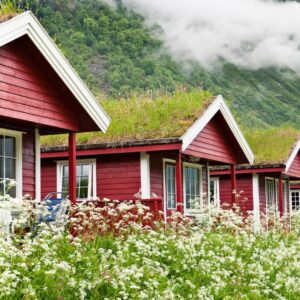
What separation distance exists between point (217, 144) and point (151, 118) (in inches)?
122

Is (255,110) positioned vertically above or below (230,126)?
above

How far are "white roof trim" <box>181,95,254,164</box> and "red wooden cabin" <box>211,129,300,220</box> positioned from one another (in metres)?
3.56

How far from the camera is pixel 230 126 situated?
22.5 m

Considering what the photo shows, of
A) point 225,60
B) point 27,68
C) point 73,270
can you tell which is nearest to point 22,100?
point 27,68

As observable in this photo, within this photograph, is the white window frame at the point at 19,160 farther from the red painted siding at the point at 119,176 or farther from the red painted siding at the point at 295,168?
the red painted siding at the point at 295,168

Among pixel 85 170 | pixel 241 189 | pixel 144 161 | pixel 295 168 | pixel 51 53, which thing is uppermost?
pixel 51 53

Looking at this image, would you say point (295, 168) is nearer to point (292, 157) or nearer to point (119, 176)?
point (292, 157)

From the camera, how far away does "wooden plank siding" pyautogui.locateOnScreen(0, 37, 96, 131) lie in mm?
Answer: 12891

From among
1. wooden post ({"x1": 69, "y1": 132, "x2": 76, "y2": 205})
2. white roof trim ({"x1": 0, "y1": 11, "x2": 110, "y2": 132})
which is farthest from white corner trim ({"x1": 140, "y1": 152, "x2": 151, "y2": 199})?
wooden post ({"x1": 69, "y1": 132, "x2": 76, "y2": 205})

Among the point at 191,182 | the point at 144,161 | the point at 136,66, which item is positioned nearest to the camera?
the point at 144,161

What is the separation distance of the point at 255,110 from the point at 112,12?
33.6m

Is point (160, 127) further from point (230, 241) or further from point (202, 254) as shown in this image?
point (202, 254)

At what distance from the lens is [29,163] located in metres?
15.2

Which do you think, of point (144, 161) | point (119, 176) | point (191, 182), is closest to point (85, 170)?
point (119, 176)
